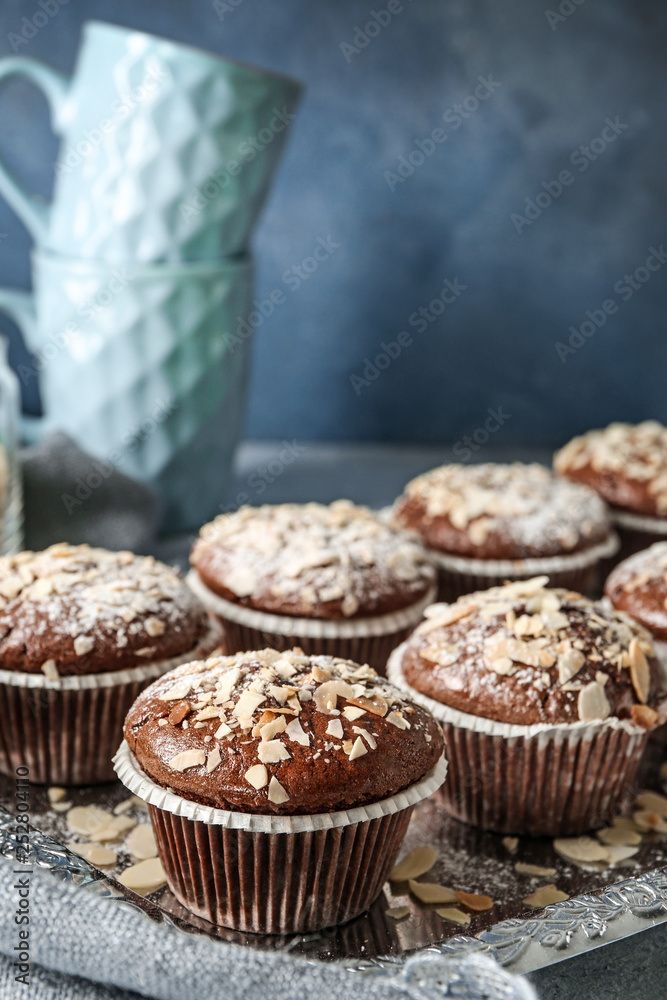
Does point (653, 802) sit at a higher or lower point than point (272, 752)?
lower

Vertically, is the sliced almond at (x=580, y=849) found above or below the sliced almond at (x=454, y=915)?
below

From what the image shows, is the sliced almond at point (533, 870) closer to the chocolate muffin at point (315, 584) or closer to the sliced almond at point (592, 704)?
the sliced almond at point (592, 704)

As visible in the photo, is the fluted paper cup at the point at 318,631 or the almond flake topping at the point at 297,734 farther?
the fluted paper cup at the point at 318,631

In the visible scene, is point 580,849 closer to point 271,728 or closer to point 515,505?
point 271,728

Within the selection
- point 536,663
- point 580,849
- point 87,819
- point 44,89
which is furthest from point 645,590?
point 44,89

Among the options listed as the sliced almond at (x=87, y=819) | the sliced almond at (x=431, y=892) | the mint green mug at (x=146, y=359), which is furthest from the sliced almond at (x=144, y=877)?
the mint green mug at (x=146, y=359)

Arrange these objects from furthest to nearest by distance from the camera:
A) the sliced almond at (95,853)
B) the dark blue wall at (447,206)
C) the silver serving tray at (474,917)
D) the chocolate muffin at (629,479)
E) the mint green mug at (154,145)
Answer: the dark blue wall at (447,206) < the chocolate muffin at (629,479) < the mint green mug at (154,145) < the sliced almond at (95,853) < the silver serving tray at (474,917)

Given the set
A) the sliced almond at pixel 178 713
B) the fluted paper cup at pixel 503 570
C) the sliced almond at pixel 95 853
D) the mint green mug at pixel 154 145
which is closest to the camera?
the sliced almond at pixel 178 713
